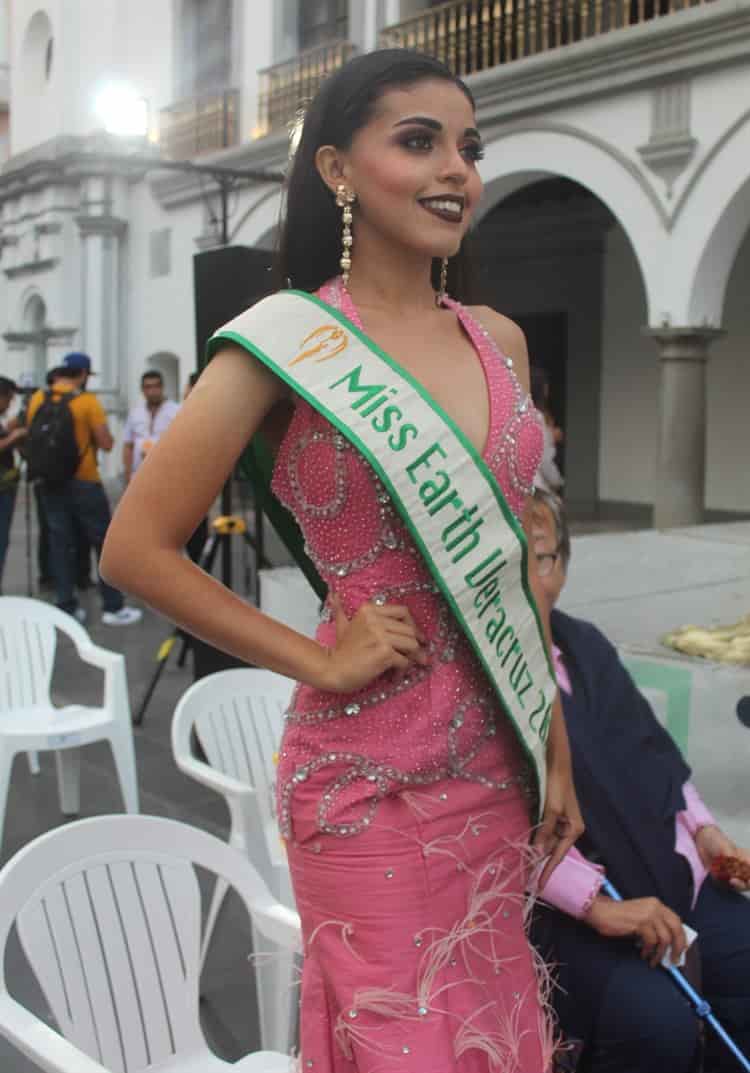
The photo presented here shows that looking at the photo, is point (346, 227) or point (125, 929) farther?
point (125, 929)

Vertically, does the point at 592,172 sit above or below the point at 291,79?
below

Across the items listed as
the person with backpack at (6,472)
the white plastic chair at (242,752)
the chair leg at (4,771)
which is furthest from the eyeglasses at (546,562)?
the person with backpack at (6,472)

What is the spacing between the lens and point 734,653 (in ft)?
8.77

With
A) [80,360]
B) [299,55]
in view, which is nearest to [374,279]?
Answer: [80,360]

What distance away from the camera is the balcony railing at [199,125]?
45.1 feet

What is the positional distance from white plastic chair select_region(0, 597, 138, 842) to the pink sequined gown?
266 centimetres

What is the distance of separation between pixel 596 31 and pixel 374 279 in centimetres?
883

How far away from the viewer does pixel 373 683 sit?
122 centimetres

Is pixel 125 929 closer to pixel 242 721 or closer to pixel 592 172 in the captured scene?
pixel 242 721

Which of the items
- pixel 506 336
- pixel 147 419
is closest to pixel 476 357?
pixel 506 336

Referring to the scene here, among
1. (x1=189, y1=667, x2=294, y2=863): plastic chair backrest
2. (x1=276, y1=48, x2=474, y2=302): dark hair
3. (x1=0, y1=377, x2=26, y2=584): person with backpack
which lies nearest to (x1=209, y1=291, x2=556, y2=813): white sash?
(x1=276, y1=48, x2=474, y2=302): dark hair

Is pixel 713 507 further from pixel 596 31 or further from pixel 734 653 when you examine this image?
pixel 734 653

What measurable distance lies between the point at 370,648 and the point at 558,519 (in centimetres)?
124

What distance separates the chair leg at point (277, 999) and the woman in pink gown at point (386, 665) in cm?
95
